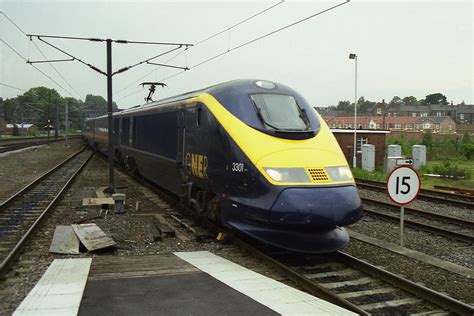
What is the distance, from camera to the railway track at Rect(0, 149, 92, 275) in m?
8.11

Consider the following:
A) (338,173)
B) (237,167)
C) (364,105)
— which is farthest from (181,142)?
(364,105)

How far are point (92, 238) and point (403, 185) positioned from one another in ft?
19.3

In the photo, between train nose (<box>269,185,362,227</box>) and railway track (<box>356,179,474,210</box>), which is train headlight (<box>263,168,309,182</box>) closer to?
train nose (<box>269,185,362,227</box>)

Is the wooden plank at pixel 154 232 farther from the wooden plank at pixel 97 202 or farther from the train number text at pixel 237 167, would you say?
the wooden plank at pixel 97 202

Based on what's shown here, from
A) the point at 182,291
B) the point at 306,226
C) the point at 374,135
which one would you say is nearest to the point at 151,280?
the point at 182,291

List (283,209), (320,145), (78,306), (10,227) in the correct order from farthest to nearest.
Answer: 1. (10,227)
2. (320,145)
3. (283,209)
4. (78,306)

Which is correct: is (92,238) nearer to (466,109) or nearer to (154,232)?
(154,232)

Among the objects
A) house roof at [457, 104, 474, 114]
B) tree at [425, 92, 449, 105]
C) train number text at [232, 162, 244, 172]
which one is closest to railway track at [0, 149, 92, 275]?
train number text at [232, 162, 244, 172]

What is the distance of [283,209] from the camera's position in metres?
6.71

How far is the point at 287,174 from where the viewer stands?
23.0 ft

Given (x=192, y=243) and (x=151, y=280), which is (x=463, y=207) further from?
(x=151, y=280)

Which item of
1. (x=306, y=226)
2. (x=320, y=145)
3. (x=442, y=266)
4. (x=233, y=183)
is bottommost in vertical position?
(x=442, y=266)

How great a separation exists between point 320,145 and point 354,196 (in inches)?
43.4

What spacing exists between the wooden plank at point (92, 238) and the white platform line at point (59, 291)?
0.84 m
